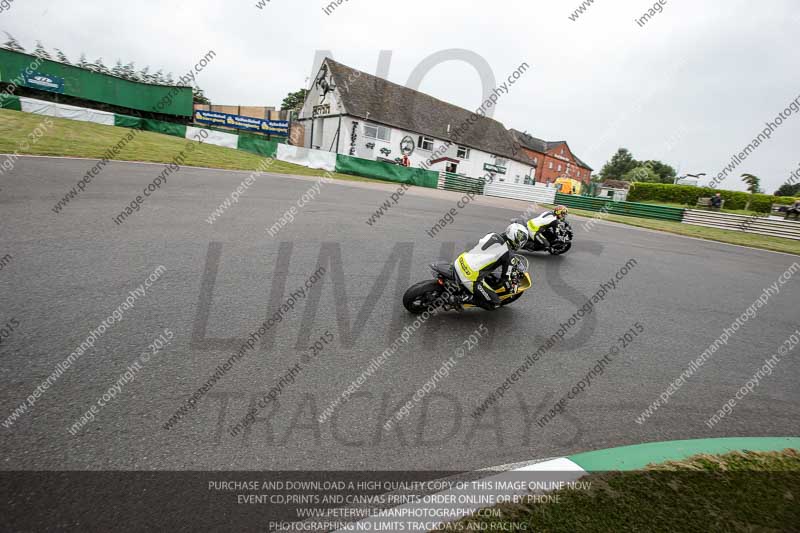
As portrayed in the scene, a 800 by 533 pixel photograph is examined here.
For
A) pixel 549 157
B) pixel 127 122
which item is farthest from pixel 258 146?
pixel 549 157

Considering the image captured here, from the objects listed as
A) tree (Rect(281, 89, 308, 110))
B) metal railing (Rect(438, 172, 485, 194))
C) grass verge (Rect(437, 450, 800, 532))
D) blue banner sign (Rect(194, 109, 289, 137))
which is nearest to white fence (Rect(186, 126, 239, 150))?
blue banner sign (Rect(194, 109, 289, 137))

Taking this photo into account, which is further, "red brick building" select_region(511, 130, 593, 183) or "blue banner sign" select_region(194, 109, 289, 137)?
"red brick building" select_region(511, 130, 593, 183)

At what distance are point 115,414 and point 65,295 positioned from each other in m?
2.37

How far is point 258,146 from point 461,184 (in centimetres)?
1645

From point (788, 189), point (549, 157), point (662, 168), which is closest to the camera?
point (788, 189)

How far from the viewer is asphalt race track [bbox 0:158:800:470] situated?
260 centimetres

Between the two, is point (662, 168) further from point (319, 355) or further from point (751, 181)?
point (319, 355)

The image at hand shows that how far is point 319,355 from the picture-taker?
148 inches

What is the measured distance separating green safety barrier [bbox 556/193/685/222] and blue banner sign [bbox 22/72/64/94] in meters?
41.0

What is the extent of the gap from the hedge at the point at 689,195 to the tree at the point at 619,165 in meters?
84.4

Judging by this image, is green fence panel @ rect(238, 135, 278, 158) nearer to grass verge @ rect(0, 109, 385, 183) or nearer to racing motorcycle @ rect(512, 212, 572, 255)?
grass verge @ rect(0, 109, 385, 183)

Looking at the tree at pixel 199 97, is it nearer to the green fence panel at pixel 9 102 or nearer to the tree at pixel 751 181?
the green fence panel at pixel 9 102

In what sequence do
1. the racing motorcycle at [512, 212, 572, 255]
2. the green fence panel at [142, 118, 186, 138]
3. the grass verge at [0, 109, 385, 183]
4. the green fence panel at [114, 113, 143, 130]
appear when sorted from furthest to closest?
the green fence panel at [142, 118, 186, 138] < the green fence panel at [114, 113, 143, 130] < the grass verge at [0, 109, 385, 183] < the racing motorcycle at [512, 212, 572, 255]

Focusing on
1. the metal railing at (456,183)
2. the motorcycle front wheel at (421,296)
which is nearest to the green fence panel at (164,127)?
the metal railing at (456,183)
